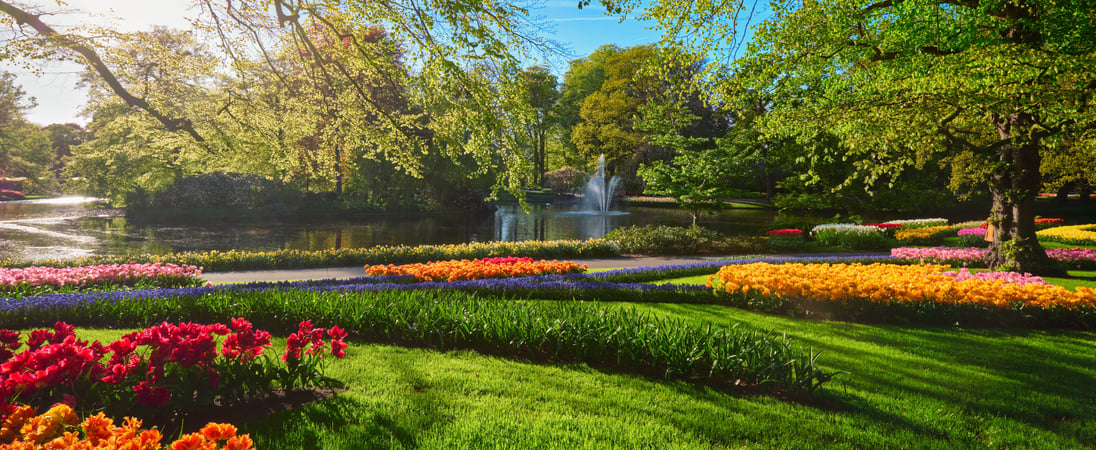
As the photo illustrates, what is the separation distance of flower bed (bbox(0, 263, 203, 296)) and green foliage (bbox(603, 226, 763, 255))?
10.7m

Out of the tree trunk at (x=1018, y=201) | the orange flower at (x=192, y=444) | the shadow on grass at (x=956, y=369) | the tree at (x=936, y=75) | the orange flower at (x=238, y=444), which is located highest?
the tree at (x=936, y=75)

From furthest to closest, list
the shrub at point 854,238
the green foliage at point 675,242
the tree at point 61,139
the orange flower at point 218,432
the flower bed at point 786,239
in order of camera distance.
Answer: the tree at point 61,139, the shrub at point 854,238, the flower bed at point 786,239, the green foliage at point 675,242, the orange flower at point 218,432

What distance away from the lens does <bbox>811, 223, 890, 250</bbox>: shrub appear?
1683cm

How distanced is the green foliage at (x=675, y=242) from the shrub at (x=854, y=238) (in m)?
2.65

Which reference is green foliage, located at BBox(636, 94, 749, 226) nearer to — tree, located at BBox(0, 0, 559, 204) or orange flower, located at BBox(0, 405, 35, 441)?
tree, located at BBox(0, 0, 559, 204)

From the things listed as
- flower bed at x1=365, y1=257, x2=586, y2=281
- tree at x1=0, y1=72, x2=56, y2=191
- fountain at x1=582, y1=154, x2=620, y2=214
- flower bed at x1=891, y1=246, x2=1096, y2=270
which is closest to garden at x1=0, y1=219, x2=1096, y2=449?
flower bed at x1=365, y1=257, x2=586, y2=281

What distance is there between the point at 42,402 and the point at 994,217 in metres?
14.4

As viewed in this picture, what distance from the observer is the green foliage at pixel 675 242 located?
607 inches

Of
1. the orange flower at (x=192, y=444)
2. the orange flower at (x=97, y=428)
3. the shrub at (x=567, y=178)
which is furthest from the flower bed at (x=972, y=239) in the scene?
the shrub at (x=567, y=178)

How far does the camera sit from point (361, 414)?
3.31 m

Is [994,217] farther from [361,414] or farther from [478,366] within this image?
[361,414]

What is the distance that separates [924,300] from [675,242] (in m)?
9.19

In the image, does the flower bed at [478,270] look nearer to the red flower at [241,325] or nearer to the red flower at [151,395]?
the red flower at [241,325]

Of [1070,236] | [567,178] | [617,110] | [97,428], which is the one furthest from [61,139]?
[1070,236]
